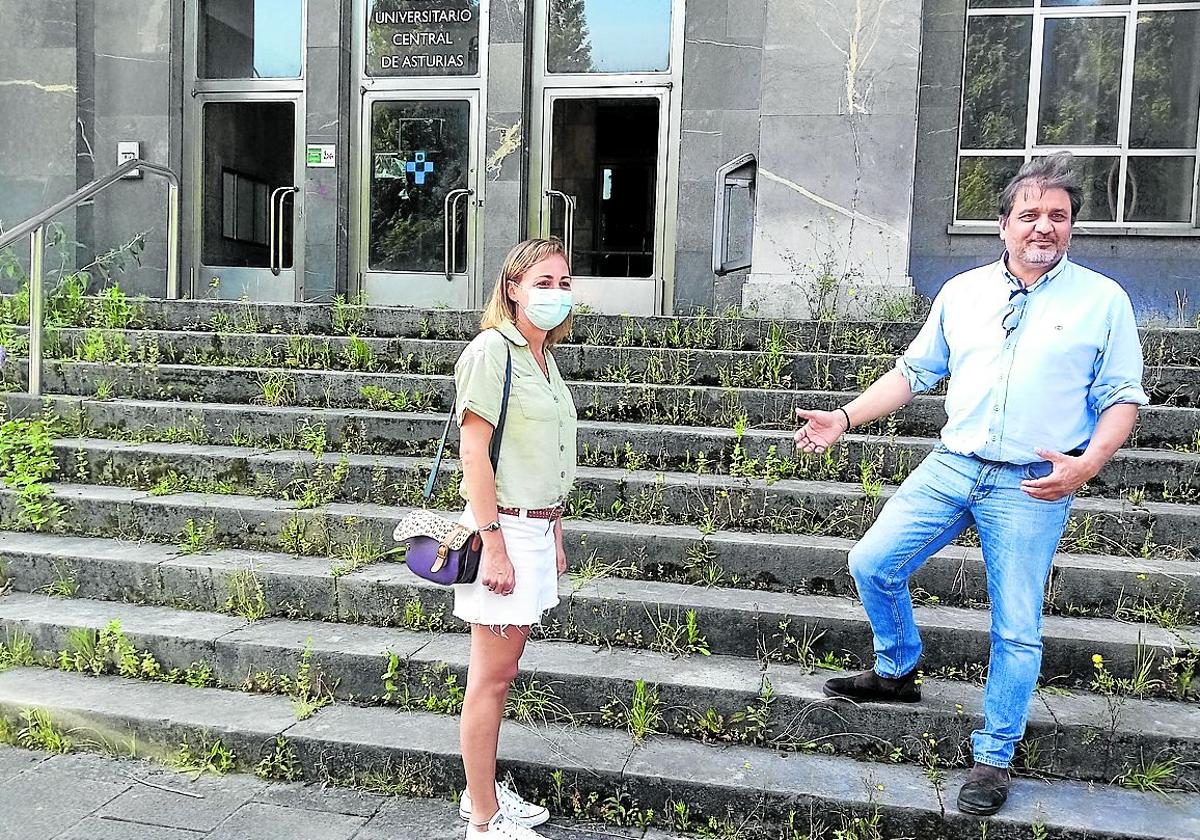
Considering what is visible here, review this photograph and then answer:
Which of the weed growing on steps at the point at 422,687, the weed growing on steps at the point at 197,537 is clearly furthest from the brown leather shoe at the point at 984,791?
the weed growing on steps at the point at 197,537

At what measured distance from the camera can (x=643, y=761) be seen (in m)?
3.68

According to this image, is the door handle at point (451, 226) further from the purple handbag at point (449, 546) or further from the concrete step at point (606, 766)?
the purple handbag at point (449, 546)

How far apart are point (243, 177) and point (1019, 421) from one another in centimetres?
948

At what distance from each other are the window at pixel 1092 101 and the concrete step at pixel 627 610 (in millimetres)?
5767

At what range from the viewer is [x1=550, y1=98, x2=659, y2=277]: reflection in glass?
9719mm

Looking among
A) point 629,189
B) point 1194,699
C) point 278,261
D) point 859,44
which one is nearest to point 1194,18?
Answer: point 859,44

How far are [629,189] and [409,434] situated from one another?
471 centimetres

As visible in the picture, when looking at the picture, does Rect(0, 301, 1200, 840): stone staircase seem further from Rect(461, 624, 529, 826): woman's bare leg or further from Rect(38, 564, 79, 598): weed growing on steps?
Rect(461, 624, 529, 826): woman's bare leg

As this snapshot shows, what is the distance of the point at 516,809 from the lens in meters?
3.40

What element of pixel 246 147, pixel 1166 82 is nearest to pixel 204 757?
pixel 246 147

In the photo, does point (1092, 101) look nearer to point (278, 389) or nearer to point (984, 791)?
point (278, 389)

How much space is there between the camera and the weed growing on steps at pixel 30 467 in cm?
551

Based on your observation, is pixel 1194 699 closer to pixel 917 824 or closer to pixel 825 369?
pixel 917 824

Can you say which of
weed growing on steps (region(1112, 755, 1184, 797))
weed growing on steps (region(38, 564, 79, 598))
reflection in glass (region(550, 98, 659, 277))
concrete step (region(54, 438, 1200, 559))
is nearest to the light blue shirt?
weed growing on steps (region(1112, 755, 1184, 797))
